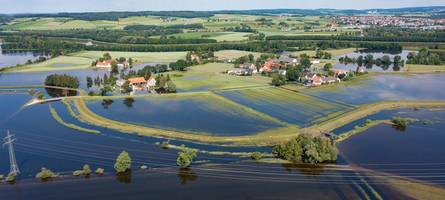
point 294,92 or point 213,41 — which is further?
point 213,41

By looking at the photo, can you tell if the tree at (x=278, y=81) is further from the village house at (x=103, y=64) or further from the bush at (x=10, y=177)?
the bush at (x=10, y=177)

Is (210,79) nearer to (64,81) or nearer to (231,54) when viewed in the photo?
(64,81)

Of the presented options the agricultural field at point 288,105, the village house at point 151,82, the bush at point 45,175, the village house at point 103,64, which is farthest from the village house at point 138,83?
the bush at point 45,175

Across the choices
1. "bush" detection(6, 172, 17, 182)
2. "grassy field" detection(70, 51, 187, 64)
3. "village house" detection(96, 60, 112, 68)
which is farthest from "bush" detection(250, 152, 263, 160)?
"grassy field" detection(70, 51, 187, 64)

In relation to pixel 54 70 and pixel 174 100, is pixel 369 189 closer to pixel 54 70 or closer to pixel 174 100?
pixel 174 100

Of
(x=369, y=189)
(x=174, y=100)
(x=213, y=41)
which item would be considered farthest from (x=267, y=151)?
(x=213, y=41)

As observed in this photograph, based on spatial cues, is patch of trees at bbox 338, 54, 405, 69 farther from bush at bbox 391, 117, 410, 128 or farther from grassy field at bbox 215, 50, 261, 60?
bush at bbox 391, 117, 410, 128
